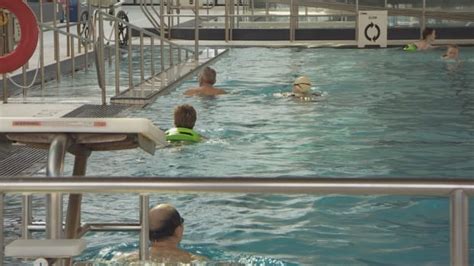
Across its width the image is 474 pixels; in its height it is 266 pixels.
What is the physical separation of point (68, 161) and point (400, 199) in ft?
8.88

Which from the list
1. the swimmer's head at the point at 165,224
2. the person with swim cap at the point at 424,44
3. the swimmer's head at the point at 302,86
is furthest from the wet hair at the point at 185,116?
the person with swim cap at the point at 424,44

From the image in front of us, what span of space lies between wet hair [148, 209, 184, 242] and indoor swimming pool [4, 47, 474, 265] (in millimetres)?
874

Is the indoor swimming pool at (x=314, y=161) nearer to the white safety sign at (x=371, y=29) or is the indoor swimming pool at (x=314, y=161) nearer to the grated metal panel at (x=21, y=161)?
the grated metal panel at (x=21, y=161)

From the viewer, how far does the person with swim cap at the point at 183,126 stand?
8.96 metres

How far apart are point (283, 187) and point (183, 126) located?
6.61 m

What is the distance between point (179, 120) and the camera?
29.7ft

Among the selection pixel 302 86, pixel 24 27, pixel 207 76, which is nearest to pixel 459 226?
pixel 24 27

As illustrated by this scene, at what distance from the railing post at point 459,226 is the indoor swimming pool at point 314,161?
2977 millimetres

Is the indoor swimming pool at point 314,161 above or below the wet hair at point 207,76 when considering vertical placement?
below

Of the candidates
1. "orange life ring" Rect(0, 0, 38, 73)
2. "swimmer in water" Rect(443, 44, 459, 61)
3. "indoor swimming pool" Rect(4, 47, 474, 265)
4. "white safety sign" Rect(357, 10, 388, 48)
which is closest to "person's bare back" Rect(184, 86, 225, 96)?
"indoor swimming pool" Rect(4, 47, 474, 265)

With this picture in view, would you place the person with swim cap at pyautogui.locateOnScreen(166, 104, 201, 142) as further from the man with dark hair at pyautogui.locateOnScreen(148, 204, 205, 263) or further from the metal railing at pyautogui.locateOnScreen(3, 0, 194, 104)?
the man with dark hair at pyautogui.locateOnScreen(148, 204, 205, 263)

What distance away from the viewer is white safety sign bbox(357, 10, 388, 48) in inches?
822

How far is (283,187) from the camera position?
2.54 metres

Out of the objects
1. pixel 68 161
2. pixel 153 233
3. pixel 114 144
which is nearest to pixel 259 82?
pixel 68 161
